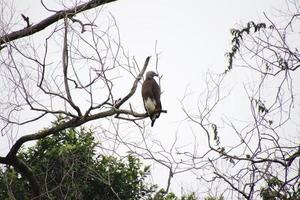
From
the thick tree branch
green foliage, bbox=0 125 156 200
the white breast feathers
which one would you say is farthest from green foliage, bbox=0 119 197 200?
the thick tree branch

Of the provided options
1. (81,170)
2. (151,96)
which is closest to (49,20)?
(151,96)

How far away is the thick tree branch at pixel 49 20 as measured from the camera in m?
5.30

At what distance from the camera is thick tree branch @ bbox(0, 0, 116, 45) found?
17.4 ft

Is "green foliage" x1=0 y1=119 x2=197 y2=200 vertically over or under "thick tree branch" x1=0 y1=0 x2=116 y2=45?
under

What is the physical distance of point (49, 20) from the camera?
222 inches

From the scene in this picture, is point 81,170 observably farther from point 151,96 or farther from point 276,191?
point 276,191

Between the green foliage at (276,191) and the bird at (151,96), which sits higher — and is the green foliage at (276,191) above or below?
below

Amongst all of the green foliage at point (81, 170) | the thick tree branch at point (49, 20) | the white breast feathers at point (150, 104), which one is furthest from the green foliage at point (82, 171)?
the thick tree branch at point (49, 20)

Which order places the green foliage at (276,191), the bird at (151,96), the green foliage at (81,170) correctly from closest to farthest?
the green foliage at (276,191) < the bird at (151,96) < the green foliage at (81,170)

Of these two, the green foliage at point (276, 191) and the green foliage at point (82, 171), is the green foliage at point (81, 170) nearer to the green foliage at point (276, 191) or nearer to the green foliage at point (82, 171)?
the green foliage at point (82, 171)

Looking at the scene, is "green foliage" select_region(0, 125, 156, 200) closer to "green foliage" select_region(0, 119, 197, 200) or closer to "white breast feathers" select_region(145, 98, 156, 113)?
"green foliage" select_region(0, 119, 197, 200)

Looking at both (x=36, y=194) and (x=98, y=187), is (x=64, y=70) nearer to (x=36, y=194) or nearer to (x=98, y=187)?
(x=36, y=194)

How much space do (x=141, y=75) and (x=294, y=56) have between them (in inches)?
67.8

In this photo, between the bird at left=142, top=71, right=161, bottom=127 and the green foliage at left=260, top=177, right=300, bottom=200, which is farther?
the bird at left=142, top=71, right=161, bottom=127
